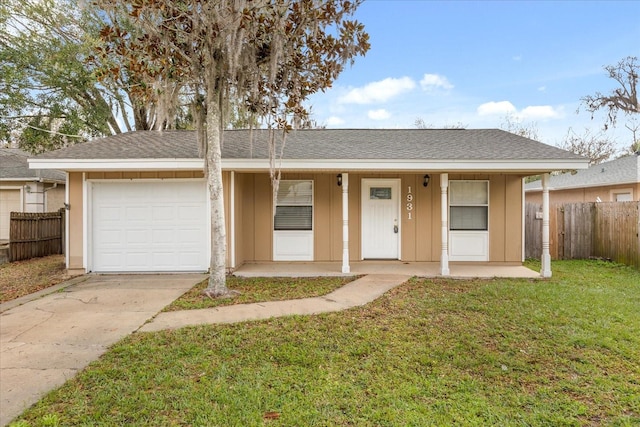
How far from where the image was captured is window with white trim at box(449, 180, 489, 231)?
8.20 m

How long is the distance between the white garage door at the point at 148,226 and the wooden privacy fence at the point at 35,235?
3.54 metres

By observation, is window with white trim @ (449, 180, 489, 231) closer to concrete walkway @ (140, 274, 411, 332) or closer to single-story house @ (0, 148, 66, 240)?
concrete walkway @ (140, 274, 411, 332)

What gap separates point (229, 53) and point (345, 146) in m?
3.57

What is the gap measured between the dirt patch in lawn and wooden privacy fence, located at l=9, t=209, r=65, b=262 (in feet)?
1.02

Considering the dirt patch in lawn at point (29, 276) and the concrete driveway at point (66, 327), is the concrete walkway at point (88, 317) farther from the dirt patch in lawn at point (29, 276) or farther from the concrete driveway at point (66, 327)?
the dirt patch in lawn at point (29, 276)

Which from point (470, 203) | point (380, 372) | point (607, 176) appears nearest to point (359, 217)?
point (470, 203)

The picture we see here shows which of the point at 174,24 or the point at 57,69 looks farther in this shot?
the point at 57,69

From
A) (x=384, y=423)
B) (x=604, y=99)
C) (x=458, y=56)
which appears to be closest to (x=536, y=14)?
(x=458, y=56)

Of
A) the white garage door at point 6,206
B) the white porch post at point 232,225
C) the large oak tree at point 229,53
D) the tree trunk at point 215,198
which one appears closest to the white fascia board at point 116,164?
the white porch post at point 232,225

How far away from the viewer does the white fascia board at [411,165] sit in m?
6.44

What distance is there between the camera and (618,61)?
18.1m

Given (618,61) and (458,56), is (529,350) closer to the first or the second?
(458,56)

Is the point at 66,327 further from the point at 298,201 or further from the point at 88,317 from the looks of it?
the point at 298,201

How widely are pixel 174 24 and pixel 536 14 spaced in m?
12.3
